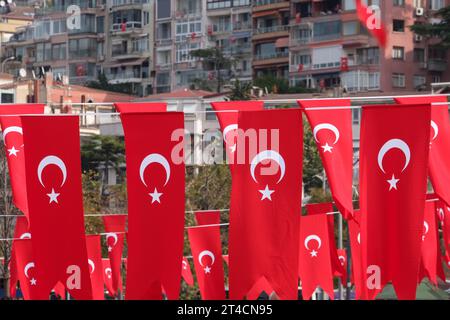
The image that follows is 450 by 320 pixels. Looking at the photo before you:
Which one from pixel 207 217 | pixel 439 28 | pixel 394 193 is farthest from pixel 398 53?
pixel 394 193

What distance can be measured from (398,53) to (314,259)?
66728 millimetres

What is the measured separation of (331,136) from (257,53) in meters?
88.2

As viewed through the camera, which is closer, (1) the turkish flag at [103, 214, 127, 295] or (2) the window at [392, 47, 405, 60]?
(1) the turkish flag at [103, 214, 127, 295]

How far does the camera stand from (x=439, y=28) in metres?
101

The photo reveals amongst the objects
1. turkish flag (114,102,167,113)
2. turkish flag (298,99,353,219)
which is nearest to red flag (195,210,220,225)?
turkish flag (114,102,167,113)

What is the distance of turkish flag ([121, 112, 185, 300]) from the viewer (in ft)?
96.6

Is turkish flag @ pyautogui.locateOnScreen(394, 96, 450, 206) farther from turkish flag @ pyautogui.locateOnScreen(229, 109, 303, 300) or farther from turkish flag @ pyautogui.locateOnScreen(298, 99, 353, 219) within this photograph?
turkish flag @ pyautogui.locateOnScreen(229, 109, 303, 300)

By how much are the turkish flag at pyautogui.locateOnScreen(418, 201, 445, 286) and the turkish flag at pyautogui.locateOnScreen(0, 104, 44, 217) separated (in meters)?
10.3

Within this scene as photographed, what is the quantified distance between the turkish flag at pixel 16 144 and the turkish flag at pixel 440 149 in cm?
737

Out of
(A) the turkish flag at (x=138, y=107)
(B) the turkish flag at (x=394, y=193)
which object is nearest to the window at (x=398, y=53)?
(A) the turkish flag at (x=138, y=107)

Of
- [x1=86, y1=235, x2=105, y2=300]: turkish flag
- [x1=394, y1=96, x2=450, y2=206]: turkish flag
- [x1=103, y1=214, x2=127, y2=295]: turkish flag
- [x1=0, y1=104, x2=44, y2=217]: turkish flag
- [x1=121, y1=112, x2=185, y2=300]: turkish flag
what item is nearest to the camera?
[x1=121, y1=112, x2=185, y2=300]: turkish flag

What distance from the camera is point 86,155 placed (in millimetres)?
89625

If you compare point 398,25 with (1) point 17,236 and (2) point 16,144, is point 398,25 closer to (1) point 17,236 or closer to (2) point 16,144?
(1) point 17,236

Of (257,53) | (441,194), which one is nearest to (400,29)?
(257,53)
